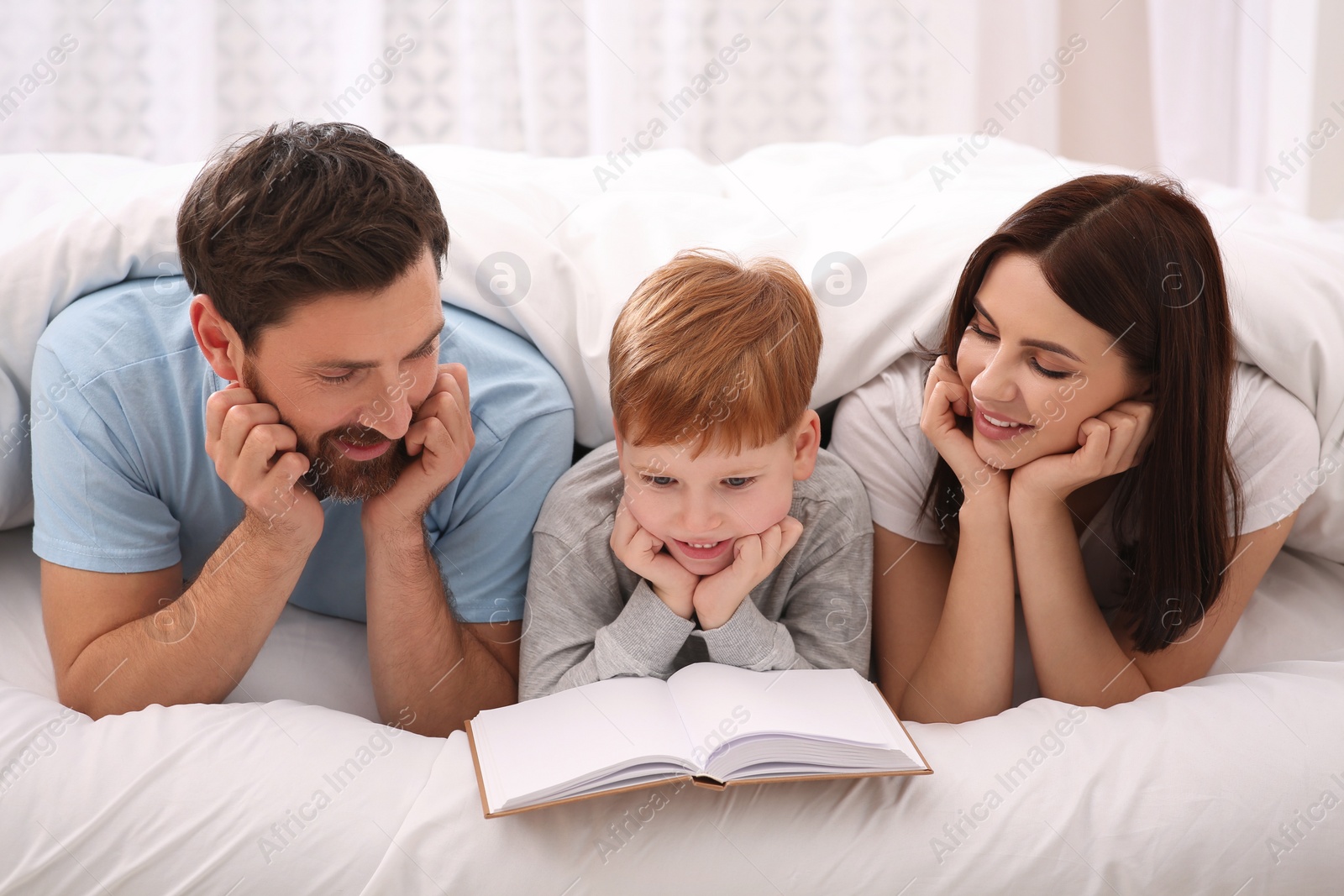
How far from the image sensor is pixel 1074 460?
1169mm

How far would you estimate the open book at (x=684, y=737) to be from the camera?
95 cm

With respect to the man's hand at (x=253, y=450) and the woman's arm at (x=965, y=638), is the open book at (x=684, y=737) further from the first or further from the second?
the man's hand at (x=253, y=450)

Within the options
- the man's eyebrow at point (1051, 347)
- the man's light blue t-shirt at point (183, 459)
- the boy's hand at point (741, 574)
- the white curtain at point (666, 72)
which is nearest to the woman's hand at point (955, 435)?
the man's eyebrow at point (1051, 347)

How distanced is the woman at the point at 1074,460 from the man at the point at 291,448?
451 mm

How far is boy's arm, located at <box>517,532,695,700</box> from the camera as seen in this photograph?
1.14m

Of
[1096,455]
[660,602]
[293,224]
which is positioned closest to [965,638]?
[1096,455]

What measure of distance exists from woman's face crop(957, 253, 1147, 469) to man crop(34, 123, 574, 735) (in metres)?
0.50

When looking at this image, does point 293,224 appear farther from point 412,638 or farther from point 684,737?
point 684,737

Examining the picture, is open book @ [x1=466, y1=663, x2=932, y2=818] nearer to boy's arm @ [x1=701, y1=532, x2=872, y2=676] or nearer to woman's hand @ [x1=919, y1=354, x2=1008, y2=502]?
boy's arm @ [x1=701, y1=532, x2=872, y2=676]

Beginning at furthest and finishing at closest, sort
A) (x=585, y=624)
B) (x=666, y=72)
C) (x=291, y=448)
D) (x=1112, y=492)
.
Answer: (x=666, y=72)
(x=1112, y=492)
(x=585, y=624)
(x=291, y=448)

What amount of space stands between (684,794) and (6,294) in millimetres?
963

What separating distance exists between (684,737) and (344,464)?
0.47 meters

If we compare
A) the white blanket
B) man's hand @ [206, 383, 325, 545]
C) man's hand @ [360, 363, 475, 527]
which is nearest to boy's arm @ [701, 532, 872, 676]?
the white blanket

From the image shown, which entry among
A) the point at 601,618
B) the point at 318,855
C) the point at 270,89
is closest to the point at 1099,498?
the point at 601,618
